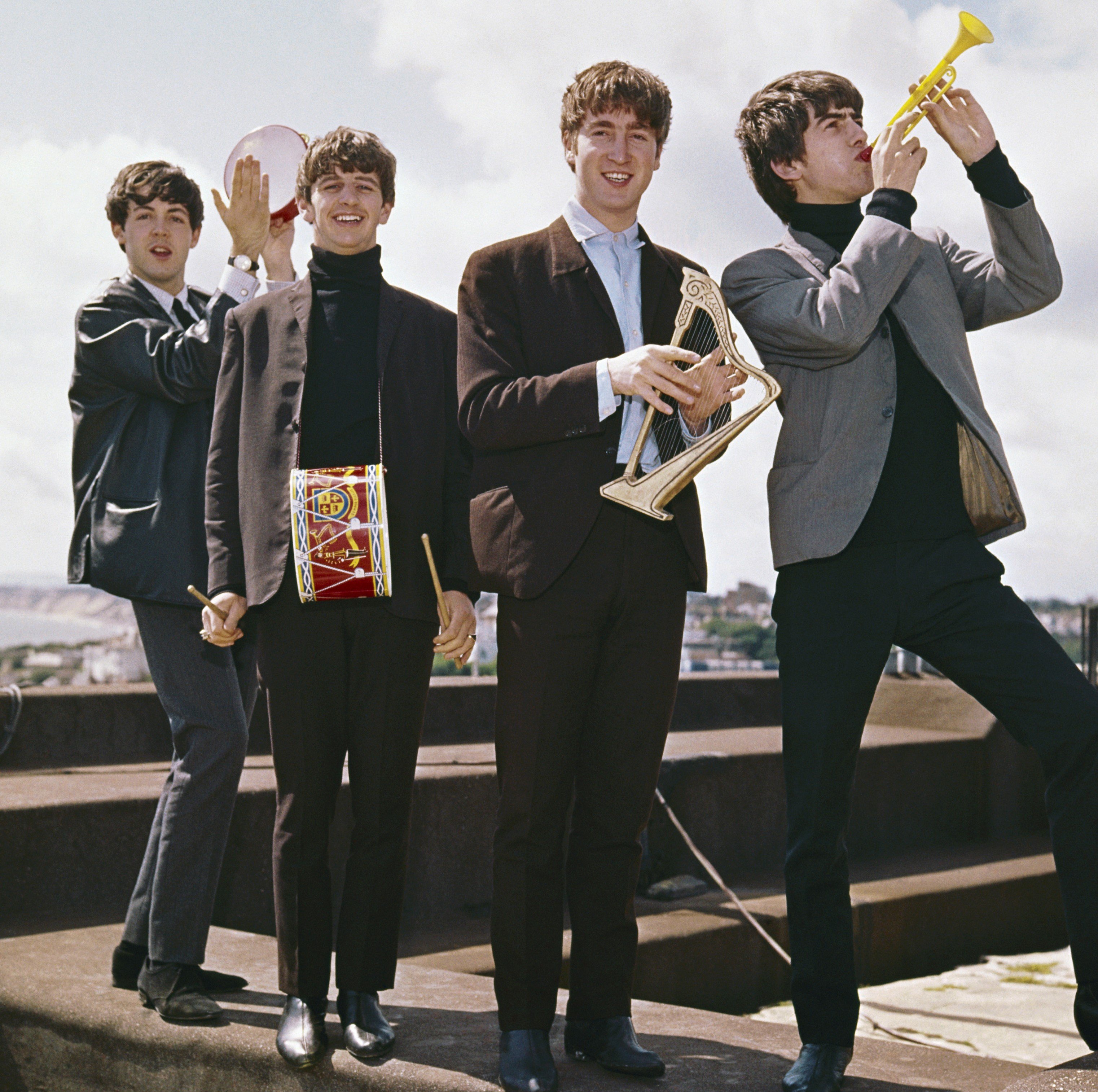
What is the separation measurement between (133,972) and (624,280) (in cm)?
209

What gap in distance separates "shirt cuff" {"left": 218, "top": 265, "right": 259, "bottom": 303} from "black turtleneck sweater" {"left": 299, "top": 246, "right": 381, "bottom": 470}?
0.38m

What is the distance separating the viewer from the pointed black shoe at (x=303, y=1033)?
9.41ft

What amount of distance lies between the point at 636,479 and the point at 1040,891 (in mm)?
5140

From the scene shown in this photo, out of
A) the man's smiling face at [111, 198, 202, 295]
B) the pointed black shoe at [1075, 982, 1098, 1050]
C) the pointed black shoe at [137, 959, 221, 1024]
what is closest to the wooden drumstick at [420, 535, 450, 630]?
the pointed black shoe at [137, 959, 221, 1024]

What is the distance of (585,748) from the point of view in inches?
112

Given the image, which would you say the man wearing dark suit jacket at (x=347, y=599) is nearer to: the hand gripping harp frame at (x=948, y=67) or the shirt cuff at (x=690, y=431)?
the shirt cuff at (x=690, y=431)

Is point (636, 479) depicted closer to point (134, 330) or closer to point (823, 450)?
point (823, 450)

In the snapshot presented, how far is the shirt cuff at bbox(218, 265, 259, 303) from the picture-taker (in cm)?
343

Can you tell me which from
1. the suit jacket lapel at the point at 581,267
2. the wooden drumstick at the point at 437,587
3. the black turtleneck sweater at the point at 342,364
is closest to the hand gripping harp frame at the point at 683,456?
the suit jacket lapel at the point at 581,267

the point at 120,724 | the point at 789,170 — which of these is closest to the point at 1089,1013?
the point at 789,170

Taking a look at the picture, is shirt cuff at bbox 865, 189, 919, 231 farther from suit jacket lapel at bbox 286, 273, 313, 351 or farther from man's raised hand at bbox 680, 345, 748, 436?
suit jacket lapel at bbox 286, 273, 313, 351

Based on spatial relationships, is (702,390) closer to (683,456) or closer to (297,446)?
(683,456)

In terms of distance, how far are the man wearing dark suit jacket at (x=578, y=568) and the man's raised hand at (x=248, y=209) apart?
817 millimetres

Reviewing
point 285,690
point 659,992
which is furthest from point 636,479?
point 659,992
